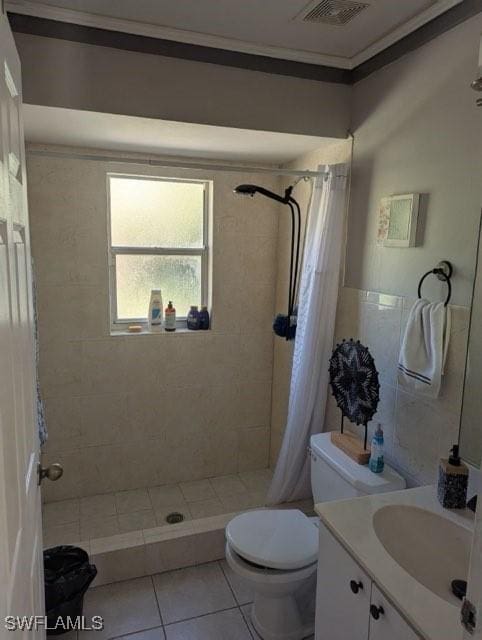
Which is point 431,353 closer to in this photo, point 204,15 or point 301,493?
point 301,493

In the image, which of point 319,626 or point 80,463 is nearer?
point 319,626

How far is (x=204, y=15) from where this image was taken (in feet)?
5.61

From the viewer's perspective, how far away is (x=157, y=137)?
2234 mm

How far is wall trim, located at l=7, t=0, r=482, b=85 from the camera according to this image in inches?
64.2

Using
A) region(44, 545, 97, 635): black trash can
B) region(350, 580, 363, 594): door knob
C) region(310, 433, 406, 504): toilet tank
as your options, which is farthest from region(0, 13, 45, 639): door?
region(310, 433, 406, 504): toilet tank

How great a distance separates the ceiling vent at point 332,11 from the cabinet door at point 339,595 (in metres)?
1.82

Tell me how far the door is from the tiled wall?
4.52 ft

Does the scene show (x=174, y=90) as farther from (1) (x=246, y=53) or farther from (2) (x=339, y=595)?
(2) (x=339, y=595)

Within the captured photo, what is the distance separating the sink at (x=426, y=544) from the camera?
135cm

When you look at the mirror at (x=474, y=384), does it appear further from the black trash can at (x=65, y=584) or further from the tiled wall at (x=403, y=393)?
the black trash can at (x=65, y=584)

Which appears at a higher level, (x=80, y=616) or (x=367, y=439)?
(x=367, y=439)

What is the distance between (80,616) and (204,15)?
2565mm

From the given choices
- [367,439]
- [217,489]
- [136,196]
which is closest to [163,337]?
[136,196]

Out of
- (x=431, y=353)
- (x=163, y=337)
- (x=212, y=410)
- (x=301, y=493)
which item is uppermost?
(x=431, y=353)
